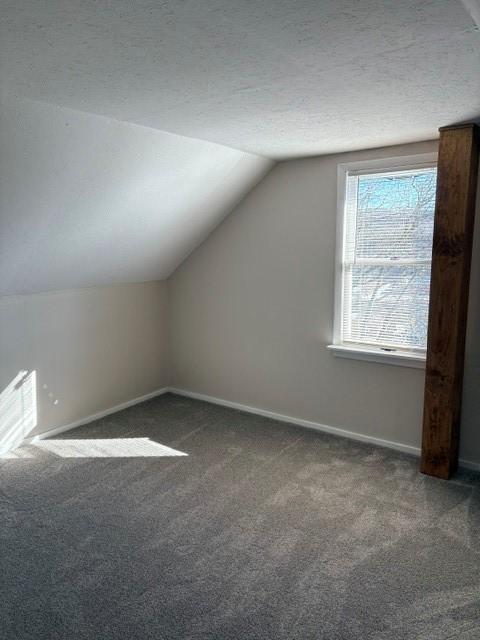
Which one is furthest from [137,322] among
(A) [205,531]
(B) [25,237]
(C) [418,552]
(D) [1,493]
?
(C) [418,552]

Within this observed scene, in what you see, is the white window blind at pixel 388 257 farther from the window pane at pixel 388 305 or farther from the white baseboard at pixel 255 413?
the white baseboard at pixel 255 413

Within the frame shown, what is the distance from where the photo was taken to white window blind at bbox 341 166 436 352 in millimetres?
3234

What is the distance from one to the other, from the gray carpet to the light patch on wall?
6.5 inches

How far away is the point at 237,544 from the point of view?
96.3 inches

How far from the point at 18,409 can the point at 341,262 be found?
2610 millimetres

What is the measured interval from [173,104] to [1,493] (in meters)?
2.45

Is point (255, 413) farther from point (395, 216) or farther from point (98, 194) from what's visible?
point (98, 194)

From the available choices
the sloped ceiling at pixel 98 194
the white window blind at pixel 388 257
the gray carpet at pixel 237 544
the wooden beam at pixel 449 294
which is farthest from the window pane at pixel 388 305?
the sloped ceiling at pixel 98 194

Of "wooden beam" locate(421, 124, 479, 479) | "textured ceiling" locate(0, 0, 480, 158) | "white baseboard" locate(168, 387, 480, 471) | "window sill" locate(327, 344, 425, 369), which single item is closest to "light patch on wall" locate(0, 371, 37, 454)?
"white baseboard" locate(168, 387, 480, 471)

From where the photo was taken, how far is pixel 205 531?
255cm

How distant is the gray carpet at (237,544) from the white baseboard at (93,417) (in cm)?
18

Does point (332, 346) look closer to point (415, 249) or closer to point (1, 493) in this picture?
point (415, 249)

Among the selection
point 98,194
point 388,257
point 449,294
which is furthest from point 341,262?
point 98,194

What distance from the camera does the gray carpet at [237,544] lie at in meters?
1.96
